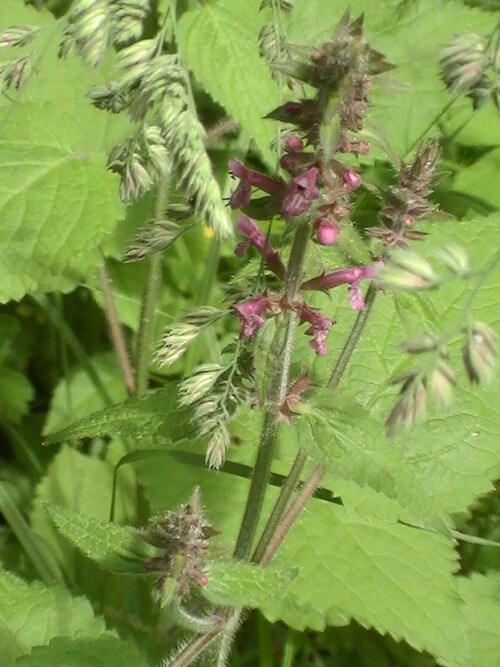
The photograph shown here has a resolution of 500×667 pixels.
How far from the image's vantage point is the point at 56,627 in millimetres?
1771

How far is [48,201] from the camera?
6.03 feet

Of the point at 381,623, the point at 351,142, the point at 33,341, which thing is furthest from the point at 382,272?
the point at 33,341

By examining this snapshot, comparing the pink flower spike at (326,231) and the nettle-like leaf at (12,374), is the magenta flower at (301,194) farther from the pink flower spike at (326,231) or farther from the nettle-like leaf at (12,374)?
the nettle-like leaf at (12,374)

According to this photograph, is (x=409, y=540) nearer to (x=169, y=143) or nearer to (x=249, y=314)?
(x=249, y=314)

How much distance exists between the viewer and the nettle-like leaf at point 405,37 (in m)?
2.16

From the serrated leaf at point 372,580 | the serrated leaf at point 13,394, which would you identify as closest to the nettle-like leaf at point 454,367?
the serrated leaf at point 372,580

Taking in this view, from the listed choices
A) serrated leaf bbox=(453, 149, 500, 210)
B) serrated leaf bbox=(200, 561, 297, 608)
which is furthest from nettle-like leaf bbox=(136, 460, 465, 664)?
serrated leaf bbox=(453, 149, 500, 210)

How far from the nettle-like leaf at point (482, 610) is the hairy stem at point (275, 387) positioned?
2.87ft

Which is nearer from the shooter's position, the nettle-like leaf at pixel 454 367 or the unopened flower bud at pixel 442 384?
the unopened flower bud at pixel 442 384

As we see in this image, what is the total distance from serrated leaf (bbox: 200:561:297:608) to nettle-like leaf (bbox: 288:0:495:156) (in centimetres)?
126

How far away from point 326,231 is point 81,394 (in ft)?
4.78

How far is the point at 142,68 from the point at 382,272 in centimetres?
46

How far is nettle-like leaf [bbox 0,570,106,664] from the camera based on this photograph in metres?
1.76

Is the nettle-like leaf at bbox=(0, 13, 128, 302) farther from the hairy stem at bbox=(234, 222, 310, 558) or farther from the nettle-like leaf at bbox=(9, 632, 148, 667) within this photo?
the nettle-like leaf at bbox=(9, 632, 148, 667)
